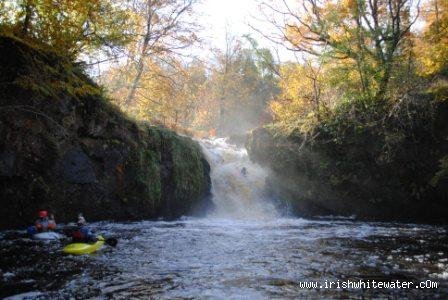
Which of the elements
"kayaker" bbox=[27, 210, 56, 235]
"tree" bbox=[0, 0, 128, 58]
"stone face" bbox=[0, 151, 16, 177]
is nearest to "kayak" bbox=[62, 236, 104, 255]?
"kayaker" bbox=[27, 210, 56, 235]

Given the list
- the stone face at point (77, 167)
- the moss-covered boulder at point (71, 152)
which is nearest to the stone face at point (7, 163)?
the moss-covered boulder at point (71, 152)

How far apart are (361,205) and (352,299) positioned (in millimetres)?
10156

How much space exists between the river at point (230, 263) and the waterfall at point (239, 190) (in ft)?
13.9

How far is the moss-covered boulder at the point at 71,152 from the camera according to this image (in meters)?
8.89

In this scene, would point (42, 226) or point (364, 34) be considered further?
point (364, 34)

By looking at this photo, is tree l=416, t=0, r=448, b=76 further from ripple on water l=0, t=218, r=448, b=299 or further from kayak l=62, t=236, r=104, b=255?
kayak l=62, t=236, r=104, b=255

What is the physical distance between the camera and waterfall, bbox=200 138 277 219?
50.8 ft

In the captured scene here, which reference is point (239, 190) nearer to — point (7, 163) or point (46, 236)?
point (46, 236)

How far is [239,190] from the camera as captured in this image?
16.5m

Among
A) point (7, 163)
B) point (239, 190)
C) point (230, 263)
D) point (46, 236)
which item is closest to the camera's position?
point (230, 263)

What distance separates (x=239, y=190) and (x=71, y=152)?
782 centimetres

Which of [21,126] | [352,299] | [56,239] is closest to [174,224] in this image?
[56,239]

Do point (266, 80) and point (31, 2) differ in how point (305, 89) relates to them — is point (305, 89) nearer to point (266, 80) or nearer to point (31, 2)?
point (31, 2)

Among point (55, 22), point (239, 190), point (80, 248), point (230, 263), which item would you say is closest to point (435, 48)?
point (239, 190)
